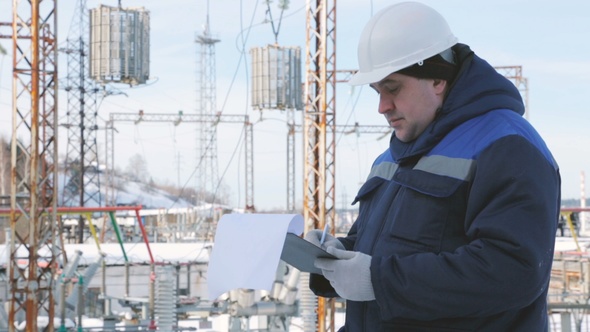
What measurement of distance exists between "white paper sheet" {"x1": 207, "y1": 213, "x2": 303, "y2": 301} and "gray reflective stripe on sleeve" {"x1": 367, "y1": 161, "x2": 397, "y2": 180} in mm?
246

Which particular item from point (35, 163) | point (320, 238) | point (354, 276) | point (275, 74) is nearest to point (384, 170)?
point (320, 238)

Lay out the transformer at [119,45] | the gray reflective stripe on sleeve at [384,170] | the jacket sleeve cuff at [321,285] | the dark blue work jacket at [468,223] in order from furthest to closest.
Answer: the transformer at [119,45] < the jacket sleeve cuff at [321,285] < the gray reflective stripe on sleeve at [384,170] < the dark blue work jacket at [468,223]

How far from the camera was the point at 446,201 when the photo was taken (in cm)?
169

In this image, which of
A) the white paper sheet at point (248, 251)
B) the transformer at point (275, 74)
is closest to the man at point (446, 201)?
the white paper sheet at point (248, 251)

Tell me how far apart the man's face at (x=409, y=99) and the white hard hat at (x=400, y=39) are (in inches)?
1.4

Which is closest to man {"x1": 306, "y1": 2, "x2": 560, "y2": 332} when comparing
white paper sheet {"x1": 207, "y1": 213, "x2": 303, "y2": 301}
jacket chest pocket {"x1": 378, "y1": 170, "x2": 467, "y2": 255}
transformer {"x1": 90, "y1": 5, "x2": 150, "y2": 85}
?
jacket chest pocket {"x1": 378, "y1": 170, "x2": 467, "y2": 255}

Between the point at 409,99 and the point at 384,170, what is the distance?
309mm

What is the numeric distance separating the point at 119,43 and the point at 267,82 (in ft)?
18.6

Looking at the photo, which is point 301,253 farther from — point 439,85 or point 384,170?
point 439,85

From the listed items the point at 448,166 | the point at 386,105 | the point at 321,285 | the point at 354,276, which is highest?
the point at 386,105

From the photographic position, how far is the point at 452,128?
177 cm

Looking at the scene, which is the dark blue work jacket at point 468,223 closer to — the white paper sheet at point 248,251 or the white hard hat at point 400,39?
the white hard hat at point 400,39

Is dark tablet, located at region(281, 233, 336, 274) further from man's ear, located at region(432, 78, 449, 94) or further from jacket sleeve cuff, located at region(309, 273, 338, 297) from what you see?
man's ear, located at region(432, 78, 449, 94)

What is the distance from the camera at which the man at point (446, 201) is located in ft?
5.07
